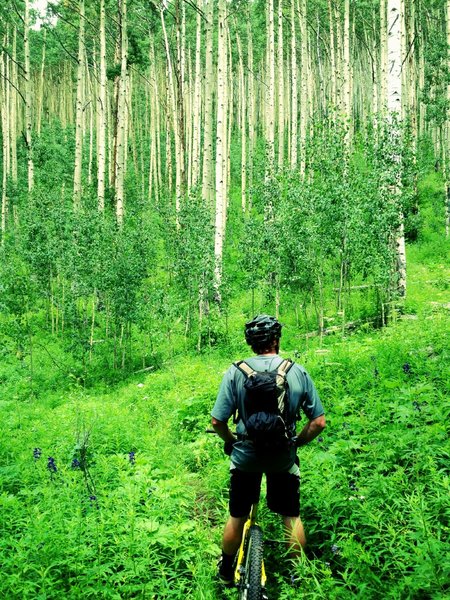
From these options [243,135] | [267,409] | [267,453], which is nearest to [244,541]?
[267,453]

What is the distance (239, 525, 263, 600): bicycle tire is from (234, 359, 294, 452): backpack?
61cm

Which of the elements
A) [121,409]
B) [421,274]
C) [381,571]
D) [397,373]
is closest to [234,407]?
[381,571]

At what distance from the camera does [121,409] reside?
8.70 m

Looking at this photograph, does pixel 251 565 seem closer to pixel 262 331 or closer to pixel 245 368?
pixel 245 368

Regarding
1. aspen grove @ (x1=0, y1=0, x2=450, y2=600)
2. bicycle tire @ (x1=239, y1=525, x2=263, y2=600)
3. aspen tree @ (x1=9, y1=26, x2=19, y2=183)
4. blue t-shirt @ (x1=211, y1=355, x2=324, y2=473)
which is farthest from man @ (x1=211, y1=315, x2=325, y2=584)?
aspen tree @ (x1=9, y1=26, x2=19, y2=183)

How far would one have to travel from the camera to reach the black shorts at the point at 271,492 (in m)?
2.91

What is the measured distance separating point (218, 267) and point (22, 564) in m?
11.2

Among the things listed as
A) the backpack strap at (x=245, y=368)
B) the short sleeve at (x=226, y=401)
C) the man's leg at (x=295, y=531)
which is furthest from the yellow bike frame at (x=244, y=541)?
the backpack strap at (x=245, y=368)

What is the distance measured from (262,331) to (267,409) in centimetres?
49

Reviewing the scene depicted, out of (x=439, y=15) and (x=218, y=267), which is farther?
(x=439, y=15)

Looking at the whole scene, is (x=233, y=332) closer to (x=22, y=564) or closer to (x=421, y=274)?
(x=421, y=274)

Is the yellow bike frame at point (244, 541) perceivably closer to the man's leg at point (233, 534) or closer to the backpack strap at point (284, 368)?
the man's leg at point (233, 534)

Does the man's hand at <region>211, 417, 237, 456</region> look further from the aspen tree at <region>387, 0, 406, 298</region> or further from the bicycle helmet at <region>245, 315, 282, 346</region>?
the aspen tree at <region>387, 0, 406, 298</region>

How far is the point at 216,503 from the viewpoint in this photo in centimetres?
484
